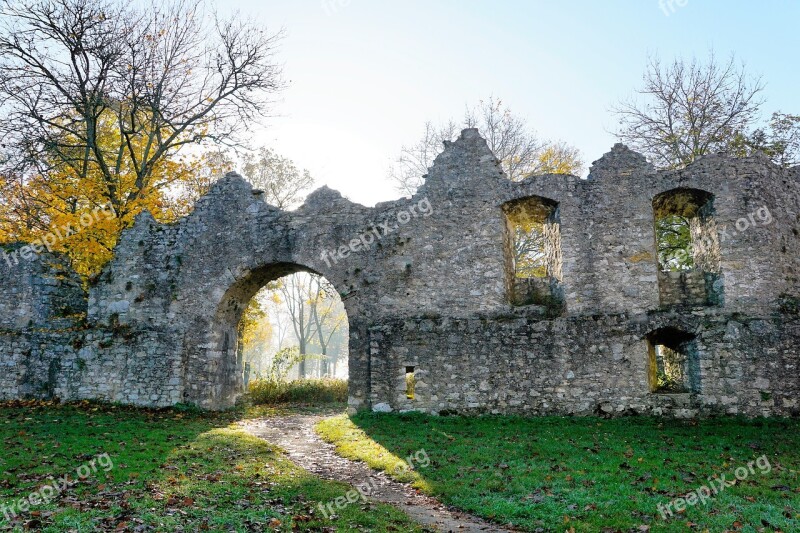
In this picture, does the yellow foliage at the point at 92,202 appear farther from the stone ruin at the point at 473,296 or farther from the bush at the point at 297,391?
the bush at the point at 297,391

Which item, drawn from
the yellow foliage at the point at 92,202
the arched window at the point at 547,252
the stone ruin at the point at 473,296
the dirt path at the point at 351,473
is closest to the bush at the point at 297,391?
the stone ruin at the point at 473,296

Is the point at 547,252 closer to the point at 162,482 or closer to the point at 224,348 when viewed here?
the point at 224,348

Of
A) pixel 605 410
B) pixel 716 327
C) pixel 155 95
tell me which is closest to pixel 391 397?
pixel 605 410

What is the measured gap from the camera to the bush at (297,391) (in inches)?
874

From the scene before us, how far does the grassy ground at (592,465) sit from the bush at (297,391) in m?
8.15

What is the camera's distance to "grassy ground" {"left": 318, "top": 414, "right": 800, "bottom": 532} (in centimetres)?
738

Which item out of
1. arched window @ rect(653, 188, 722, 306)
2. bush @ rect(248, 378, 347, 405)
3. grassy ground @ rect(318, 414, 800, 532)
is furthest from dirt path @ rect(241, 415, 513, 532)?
arched window @ rect(653, 188, 722, 306)

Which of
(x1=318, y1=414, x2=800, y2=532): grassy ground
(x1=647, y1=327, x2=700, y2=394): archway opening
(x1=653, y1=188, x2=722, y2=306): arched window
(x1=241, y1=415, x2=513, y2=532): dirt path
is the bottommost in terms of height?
(x1=241, y1=415, x2=513, y2=532): dirt path

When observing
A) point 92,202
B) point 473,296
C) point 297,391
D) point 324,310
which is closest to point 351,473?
point 473,296

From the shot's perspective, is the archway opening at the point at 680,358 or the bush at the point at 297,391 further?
the bush at the point at 297,391

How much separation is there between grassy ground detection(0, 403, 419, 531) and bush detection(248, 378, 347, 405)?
8273 millimetres

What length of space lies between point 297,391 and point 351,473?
13051 millimetres

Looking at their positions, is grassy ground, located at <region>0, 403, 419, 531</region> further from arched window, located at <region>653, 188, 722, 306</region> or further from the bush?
arched window, located at <region>653, 188, 722, 306</region>

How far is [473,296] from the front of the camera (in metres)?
A: 15.6
